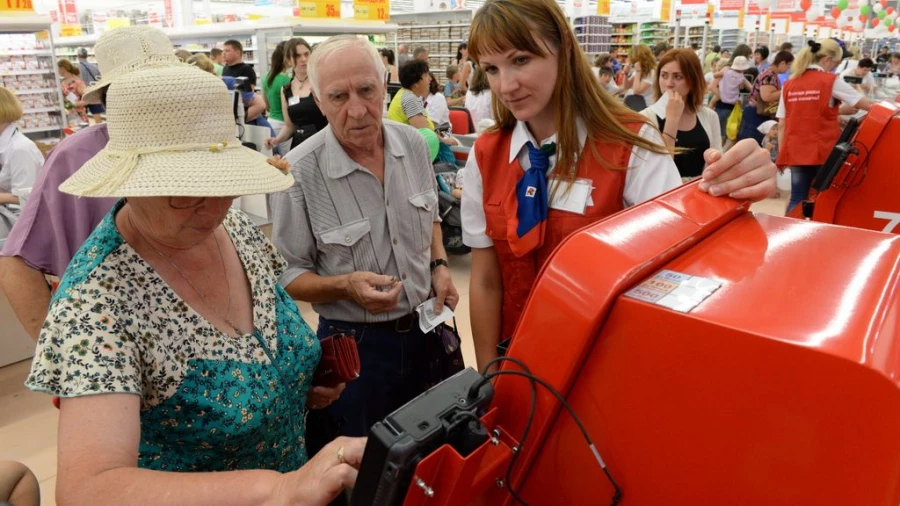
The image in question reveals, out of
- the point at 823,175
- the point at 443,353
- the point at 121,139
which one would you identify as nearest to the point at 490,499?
the point at 121,139

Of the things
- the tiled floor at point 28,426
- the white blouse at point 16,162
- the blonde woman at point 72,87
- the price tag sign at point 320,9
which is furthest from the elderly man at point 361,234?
the price tag sign at point 320,9

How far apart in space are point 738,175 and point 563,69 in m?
0.52

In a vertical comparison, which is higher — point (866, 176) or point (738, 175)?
point (738, 175)

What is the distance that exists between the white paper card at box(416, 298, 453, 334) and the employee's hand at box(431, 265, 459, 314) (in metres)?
0.02

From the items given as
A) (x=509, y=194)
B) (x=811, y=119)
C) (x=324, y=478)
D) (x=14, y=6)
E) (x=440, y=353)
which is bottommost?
(x=440, y=353)

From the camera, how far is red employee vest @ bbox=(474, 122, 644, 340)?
130cm

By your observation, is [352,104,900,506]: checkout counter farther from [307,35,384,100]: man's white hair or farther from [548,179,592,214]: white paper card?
[307,35,384,100]: man's white hair

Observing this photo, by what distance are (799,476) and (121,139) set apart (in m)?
1.03

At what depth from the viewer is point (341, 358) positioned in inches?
53.1

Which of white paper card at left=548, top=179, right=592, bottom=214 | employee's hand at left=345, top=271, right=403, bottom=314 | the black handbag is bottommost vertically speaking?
the black handbag

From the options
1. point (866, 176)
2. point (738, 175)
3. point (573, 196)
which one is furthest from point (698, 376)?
point (866, 176)

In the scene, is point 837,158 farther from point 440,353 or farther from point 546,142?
point 440,353

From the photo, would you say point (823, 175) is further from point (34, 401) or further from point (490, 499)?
point (34, 401)

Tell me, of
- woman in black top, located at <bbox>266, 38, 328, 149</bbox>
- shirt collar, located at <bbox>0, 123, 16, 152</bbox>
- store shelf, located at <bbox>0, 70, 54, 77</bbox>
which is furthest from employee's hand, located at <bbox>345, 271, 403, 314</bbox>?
store shelf, located at <bbox>0, 70, 54, 77</bbox>
